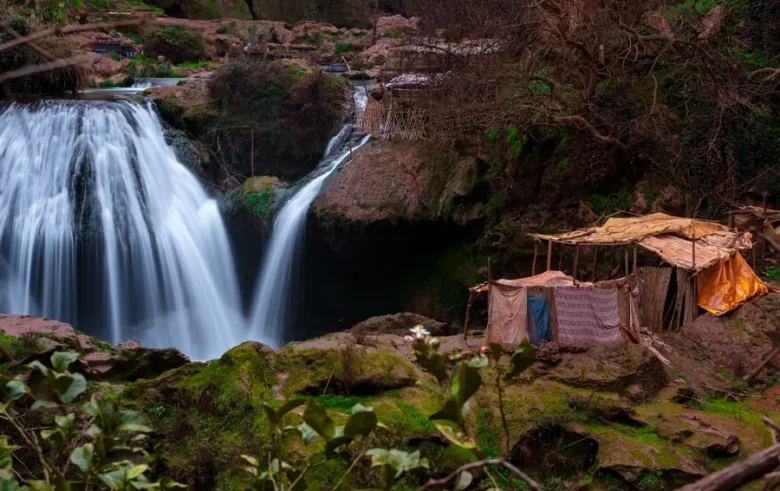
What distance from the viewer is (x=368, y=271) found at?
19531 millimetres

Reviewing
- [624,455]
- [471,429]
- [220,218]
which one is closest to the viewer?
[624,455]

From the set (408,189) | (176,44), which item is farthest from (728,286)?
(176,44)

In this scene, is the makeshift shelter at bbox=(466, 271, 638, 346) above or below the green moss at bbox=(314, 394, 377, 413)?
above

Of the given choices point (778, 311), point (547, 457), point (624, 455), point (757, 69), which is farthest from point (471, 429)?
point (757, 69)

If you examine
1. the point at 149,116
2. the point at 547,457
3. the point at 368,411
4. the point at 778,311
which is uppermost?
the point at 149,116

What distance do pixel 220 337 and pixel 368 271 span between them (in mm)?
4591

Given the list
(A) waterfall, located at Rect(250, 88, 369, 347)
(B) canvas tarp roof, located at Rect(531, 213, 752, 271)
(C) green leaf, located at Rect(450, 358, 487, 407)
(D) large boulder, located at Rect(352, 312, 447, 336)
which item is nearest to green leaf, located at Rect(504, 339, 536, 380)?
(C) green leaf, located at Rect(450, 358, 487, 407)

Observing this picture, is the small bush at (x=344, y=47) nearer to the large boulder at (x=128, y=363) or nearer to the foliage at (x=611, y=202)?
the foliage at (x=611, y=202)

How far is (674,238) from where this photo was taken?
40.3 ft

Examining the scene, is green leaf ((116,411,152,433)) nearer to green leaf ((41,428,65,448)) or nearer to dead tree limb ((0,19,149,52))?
green leaf ((41,428,65,448))

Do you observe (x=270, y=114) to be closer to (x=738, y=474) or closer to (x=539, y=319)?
(x=539, y=319)

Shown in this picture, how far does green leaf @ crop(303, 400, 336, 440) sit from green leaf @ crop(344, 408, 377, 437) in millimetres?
66

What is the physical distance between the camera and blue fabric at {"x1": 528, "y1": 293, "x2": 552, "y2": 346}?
11.4m

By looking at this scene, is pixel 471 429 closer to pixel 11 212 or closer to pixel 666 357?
pixel 666 357
